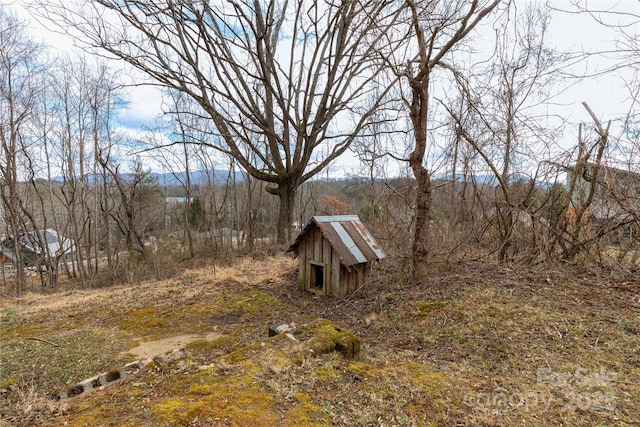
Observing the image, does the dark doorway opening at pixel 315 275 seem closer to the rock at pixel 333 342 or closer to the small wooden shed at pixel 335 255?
the small wooden shed at pixel 335 255

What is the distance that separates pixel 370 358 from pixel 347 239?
3.36m

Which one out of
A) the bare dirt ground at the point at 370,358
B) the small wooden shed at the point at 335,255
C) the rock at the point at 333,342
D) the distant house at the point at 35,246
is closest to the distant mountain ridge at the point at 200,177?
the distant house at the point at 35,246

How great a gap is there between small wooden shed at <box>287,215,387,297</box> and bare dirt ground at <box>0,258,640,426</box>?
374mm

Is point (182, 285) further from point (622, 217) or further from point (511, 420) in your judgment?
point (622, 217)

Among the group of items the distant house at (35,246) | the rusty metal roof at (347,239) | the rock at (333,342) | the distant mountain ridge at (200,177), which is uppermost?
the distant mountain ridge at (200,177)

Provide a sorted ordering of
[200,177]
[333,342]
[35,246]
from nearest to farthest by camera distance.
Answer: [333,342] → [35,246] → [200,177]

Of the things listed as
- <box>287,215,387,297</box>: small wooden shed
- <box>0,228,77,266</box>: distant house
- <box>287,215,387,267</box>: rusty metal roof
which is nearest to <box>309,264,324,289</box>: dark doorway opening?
<box>287,215,387,297</box>: small wooden shed

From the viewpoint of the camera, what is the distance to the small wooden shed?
606 centimetres

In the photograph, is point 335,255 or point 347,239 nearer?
point 335,255

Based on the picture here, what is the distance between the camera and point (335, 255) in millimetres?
6137

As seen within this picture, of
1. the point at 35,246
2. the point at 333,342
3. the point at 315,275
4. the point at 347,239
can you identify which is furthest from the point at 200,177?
the point at 333,342

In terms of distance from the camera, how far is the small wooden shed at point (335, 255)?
6.06 metres

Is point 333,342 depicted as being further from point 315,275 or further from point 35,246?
point 35,246

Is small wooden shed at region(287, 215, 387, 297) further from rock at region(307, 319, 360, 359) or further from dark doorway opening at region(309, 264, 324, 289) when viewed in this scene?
rock at region(307, 319, 360, 359)
